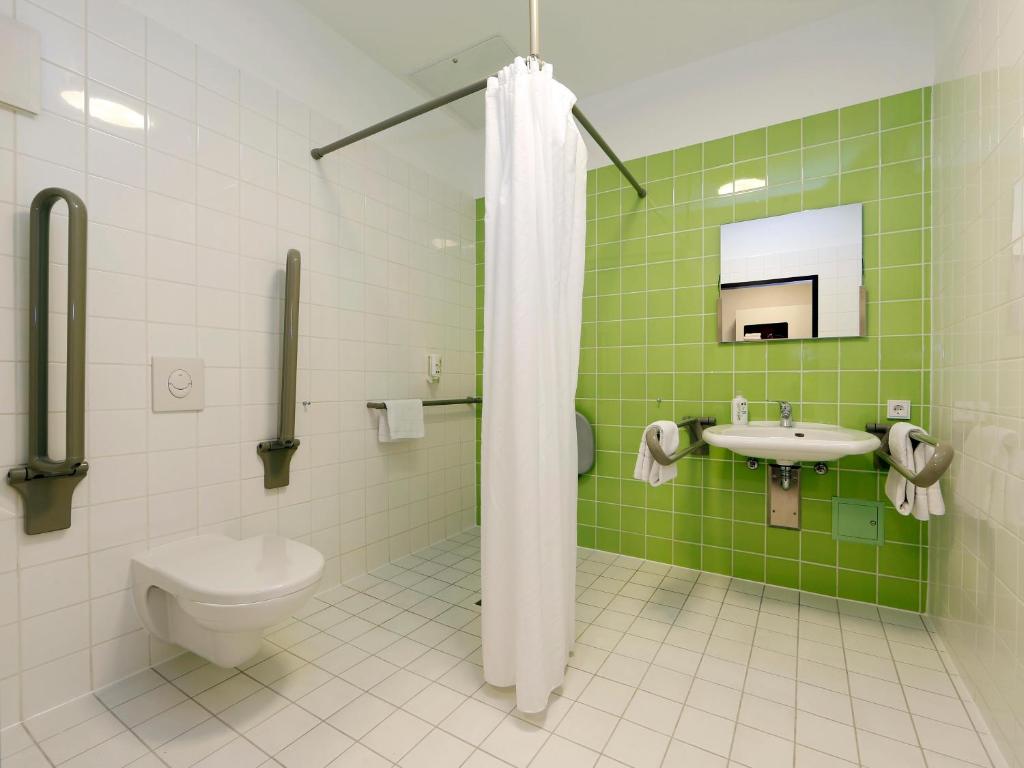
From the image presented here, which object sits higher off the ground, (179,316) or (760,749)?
(179,316)

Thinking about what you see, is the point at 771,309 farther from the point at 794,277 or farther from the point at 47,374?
the point at 47,374

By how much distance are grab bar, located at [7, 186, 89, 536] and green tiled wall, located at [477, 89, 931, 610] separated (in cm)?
215

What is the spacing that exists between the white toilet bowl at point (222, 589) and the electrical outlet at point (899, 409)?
2270mm

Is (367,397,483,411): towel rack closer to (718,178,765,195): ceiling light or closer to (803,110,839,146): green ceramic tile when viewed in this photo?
(718,178,765,195): ceiling light

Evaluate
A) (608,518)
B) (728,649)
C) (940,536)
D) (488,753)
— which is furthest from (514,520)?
(940,536)

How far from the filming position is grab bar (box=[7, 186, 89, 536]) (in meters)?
1.30

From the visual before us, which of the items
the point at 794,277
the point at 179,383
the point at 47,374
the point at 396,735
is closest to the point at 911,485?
the point at 794,277

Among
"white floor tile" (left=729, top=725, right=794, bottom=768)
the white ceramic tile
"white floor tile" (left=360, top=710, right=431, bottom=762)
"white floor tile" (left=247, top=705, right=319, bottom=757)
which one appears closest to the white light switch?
the white ceramic tile

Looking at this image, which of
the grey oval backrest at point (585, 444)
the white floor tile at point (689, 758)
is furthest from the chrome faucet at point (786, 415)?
the white floor tile at point (689, 758)

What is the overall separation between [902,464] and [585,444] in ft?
4.60

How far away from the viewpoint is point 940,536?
69.6 inches

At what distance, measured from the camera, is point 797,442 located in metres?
1.67

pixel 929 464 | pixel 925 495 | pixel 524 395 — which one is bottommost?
pixel 925 495

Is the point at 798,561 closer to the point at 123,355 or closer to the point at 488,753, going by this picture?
the point at 488,753
